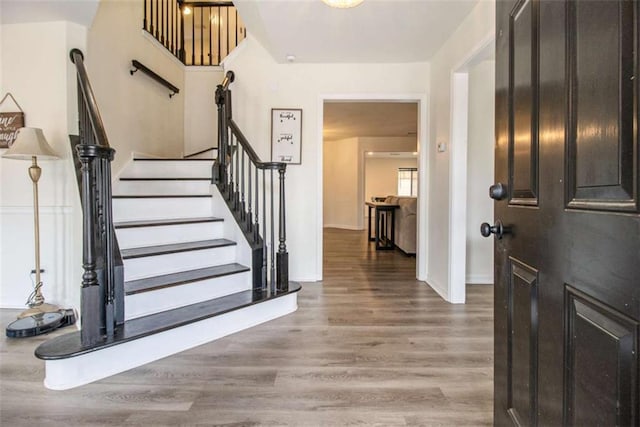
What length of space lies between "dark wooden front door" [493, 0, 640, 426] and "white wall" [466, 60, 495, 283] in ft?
8.56

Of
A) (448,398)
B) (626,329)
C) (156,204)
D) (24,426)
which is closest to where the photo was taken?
(626,329)

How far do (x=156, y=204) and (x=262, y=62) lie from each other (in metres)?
1.94

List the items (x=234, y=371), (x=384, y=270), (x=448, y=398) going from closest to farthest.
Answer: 1. (x=448, y=398)
2. (x=234, y=371)
3. (x=384, y=270)

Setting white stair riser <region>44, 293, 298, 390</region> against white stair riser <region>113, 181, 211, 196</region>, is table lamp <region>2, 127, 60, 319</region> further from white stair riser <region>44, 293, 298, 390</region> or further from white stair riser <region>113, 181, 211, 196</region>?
white stair riser <region>44, 293, 298, 390</region>

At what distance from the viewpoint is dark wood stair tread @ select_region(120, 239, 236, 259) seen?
7.64 feet

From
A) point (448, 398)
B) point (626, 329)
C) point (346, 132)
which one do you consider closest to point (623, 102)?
point (626, 329)

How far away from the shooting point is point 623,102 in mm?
594

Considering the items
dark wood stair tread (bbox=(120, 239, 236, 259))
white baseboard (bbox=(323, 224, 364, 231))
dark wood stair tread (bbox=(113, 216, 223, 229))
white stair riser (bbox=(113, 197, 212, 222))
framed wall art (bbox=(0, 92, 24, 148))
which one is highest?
framed wall art (bbox=(0, 92, 24, 148))

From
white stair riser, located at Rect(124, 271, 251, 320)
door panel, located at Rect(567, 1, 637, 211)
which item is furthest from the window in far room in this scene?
door panel, located at Rect(567, 1, 637, 211)

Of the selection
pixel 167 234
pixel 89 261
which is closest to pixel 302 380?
pixel 89 261

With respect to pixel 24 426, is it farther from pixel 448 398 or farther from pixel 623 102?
pixel 623 102

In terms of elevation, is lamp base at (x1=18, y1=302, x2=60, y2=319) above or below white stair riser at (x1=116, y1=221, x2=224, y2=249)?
below

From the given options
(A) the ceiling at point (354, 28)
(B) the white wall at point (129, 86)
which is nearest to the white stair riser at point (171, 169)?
(B) the white wall at point (129, 86)

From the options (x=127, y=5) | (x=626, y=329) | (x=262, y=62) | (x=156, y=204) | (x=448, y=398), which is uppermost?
(x=127, y=5)
